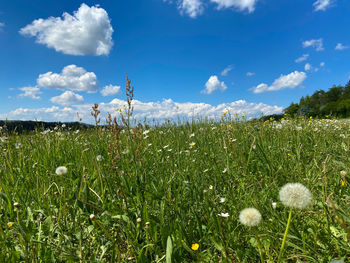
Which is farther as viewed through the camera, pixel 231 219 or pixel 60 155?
pixel 60 155

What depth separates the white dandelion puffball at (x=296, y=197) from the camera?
1.04 m

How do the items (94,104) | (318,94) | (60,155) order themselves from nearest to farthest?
(94,104) < (60,155) < (318,94)

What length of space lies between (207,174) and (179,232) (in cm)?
111

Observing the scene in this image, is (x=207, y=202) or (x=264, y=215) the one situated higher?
(x=207, y=202)

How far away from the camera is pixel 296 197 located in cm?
106

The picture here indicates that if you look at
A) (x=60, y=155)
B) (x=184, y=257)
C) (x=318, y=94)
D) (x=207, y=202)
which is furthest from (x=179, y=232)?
(x=318, y=94)

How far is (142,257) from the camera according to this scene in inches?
53.3

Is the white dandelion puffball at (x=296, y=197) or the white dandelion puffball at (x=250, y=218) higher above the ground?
Result: the white dandelion puffball at (x=296, y=197)

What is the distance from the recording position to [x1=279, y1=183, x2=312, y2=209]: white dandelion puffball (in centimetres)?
104

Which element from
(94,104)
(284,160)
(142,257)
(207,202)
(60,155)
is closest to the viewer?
(142,257)

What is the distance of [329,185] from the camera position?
2355 mm

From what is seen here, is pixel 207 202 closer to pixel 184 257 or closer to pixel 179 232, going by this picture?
pixel 179 232

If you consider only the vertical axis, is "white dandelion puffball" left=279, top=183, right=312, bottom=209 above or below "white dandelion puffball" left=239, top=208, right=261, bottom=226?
above

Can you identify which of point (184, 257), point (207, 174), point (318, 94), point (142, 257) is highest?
point (318, 94)
